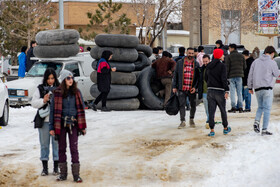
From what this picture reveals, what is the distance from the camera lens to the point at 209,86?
1191 cm

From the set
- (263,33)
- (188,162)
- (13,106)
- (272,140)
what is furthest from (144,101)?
(263,33)

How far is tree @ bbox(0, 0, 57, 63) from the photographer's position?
3906cm

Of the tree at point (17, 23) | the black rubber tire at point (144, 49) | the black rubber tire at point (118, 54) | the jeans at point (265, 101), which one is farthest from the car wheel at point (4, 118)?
the tree at point (17, 23)

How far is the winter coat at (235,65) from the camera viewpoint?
16.4 m

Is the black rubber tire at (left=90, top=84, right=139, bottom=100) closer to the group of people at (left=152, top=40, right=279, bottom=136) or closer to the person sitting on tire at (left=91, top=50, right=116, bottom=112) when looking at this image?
the person sitting on tire at (left=91, top=50, right=116, bottom=112)

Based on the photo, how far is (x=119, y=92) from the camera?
1723cm

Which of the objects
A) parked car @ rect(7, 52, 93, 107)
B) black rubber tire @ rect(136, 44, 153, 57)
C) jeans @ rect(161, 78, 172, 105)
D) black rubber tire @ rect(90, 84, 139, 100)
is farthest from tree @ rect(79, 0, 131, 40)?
jeans @ rect(161, 78, 172, 105)

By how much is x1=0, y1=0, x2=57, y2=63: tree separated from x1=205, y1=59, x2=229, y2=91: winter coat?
28.2 meters

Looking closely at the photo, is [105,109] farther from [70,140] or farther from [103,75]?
[70,140]

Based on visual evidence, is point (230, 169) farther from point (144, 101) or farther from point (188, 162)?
point (144, 101)

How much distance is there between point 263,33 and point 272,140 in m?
17.7

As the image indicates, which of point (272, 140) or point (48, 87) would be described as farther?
point (272, 140)

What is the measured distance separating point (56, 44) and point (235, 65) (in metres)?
5.99

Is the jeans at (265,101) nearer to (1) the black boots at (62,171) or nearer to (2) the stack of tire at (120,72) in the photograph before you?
(1) the black boots at (62,171)
